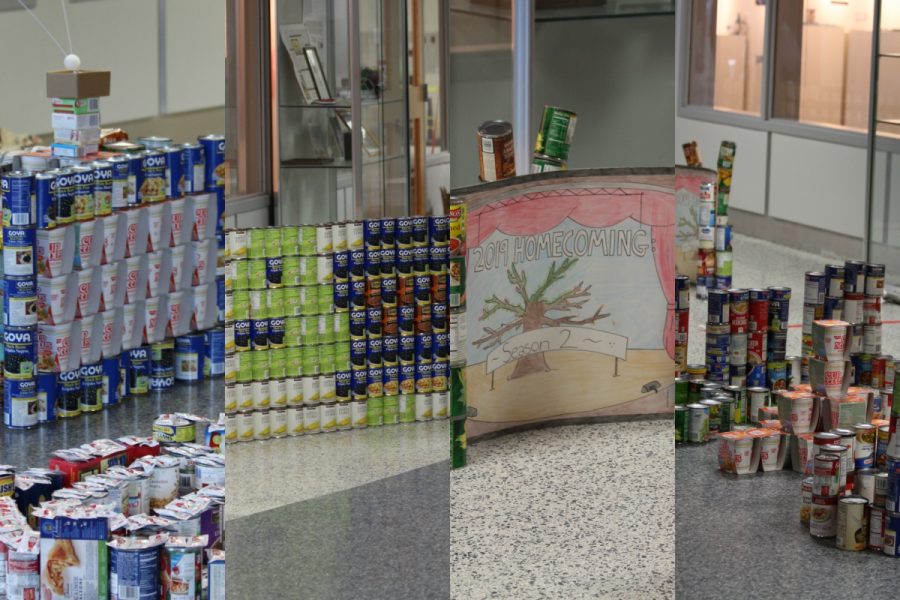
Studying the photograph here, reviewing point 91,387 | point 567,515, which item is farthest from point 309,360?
point 91,387

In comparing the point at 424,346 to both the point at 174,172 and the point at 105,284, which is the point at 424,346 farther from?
the point at 174,172

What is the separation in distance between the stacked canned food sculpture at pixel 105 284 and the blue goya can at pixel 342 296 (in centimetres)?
275

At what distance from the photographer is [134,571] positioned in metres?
3.55

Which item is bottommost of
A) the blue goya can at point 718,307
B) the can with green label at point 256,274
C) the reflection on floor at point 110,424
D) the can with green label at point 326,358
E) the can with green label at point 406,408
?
the reflection on floor at point 110,424

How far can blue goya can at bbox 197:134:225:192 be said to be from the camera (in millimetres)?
6277

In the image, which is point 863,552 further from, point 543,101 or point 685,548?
point 543,101

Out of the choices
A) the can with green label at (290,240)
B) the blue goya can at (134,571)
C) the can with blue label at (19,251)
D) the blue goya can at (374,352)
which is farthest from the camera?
the can with blue label at (19,251)

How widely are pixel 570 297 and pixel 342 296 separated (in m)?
0.55

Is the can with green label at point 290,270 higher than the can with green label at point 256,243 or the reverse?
the reverse

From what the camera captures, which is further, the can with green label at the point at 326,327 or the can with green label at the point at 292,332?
the can with green label at the point at 326,327

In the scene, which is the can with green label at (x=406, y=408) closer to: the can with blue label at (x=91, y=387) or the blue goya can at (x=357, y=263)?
the blue goya can at (x=357, y=263)

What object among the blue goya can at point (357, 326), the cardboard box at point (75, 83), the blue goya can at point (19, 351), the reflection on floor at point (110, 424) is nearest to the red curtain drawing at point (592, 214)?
the blue goya can at point (357, 326)

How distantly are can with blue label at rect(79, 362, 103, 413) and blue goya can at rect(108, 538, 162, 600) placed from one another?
2.29 m

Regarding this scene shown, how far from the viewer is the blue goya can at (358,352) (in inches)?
123
